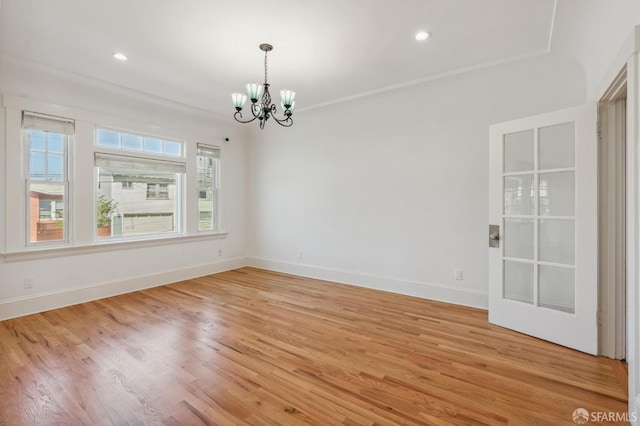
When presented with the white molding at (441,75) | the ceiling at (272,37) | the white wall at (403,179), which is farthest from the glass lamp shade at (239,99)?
the white wall at (403,179)

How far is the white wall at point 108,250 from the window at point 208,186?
209 mm

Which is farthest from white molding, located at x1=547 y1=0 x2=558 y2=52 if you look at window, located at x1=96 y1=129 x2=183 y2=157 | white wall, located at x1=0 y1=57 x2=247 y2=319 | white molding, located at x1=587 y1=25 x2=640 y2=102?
window, located at x1=96 y1=129 x2=183 y2=157

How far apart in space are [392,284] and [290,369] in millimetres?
2340

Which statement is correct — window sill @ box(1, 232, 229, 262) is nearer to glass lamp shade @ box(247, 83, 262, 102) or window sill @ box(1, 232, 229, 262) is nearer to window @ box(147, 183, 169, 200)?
window @ box(147, 183, 169, 200)

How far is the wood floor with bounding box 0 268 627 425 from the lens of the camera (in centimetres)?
179

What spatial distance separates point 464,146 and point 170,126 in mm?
Result: 4449

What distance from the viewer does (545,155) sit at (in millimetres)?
2771

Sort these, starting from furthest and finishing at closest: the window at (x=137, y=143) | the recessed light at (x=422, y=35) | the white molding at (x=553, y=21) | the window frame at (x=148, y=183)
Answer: the window at (x=137, y=143) < the window frame at (x=148, y=183) < the recessed light at (x=422, y=35) < the white molding at (x=553, y=21)

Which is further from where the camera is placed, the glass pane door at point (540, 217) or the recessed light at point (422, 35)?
the recessed light at point (422, 35)

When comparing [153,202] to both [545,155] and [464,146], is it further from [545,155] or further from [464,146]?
[545,155]

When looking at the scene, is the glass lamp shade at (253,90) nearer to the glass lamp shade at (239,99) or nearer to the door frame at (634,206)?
the glass lamp shade at (239,99)

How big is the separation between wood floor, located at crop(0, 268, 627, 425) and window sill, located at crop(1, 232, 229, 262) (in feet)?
2.39

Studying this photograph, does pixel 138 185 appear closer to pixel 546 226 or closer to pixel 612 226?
pixel 546 226

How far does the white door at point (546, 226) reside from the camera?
98.0 inches
